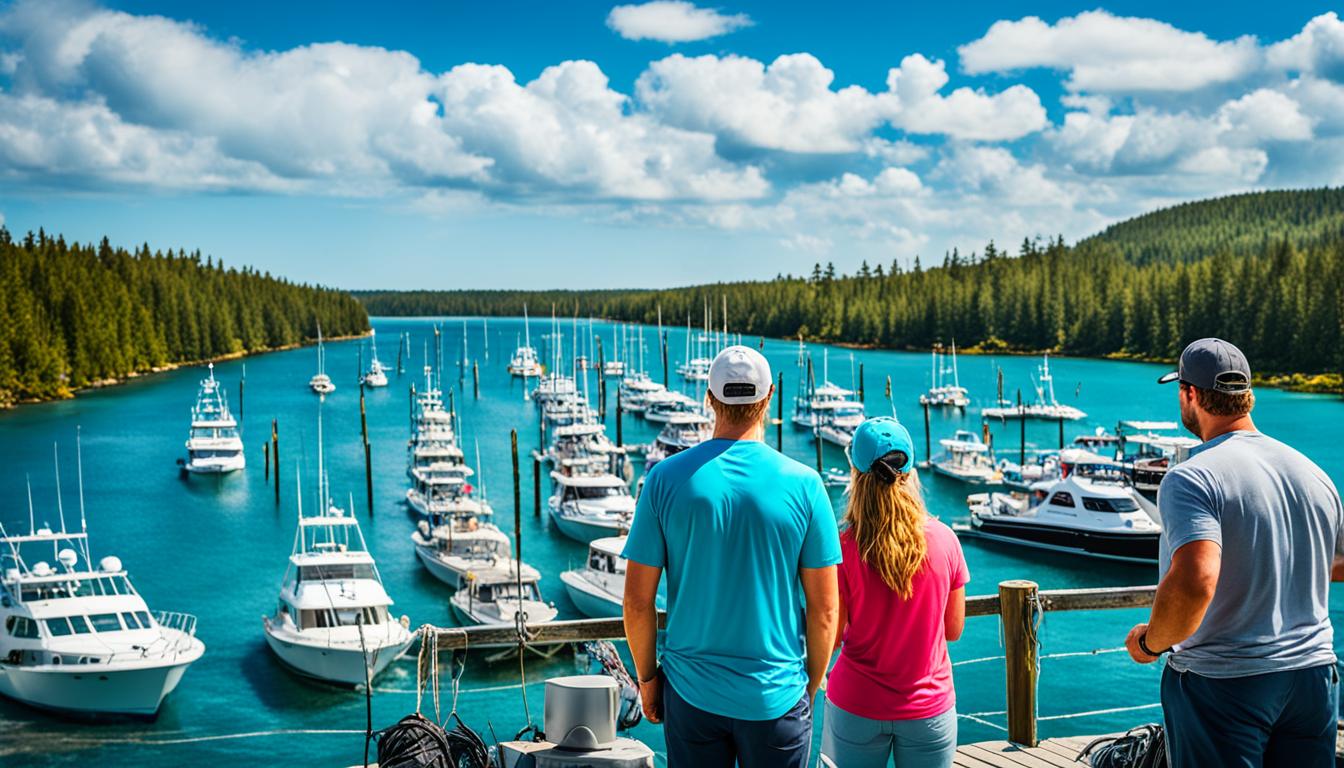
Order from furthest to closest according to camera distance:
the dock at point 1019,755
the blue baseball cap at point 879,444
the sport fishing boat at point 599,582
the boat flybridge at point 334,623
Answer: the sport fishing boat at point 599,582, the boat flybridge at point 334,623, the dock at point 1019,755, the blue baseball cap at point 879,444

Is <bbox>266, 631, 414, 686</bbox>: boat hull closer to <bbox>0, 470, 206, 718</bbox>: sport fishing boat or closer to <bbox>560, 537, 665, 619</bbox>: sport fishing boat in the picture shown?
<bbox>0, 470, 206, 718</bbox>: sport fishing boat

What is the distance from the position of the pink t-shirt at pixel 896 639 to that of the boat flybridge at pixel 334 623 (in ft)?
75.0

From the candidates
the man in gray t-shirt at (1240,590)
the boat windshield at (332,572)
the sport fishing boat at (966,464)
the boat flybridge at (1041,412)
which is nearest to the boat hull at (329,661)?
the boat windshield at (332,572)

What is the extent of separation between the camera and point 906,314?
161m

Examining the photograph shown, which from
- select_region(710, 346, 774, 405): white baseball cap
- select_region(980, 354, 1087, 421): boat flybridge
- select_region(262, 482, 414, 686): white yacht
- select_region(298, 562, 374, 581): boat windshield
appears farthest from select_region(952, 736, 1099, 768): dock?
select_region(980, 354, 1087, 421): boat flybridge

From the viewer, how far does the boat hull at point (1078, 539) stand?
39.0 metres

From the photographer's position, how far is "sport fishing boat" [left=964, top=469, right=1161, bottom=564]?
128 feet

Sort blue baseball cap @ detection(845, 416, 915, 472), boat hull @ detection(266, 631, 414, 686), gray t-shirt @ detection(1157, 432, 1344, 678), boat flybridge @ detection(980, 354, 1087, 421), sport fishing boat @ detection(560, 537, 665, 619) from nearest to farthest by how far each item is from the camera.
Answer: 1. gray t-shirt @ detection(1157, 432, 1344, 678)
2. blue baseball cap @ detection(845, 416, 915, 472)
3. boat hull @ detection(266, 631, 414, 686)
4. sport fishing boat @ detection(560, 537, 665, 619)
5. boat flybridge @ detection(980, 354, 1087, 421)

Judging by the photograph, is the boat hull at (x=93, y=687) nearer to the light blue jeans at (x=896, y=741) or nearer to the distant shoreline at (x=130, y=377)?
the light blue jeans at (x=896, y=741)

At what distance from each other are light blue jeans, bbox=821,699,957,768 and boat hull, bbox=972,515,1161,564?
122ft

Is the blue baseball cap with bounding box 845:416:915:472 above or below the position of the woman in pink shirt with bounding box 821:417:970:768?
above

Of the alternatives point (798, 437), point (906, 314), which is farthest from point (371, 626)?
point (906, 314)

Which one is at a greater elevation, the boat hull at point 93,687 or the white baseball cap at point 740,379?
the white baseball cap at point 740,379

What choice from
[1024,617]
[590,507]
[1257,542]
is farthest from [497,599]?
[1257,542]
